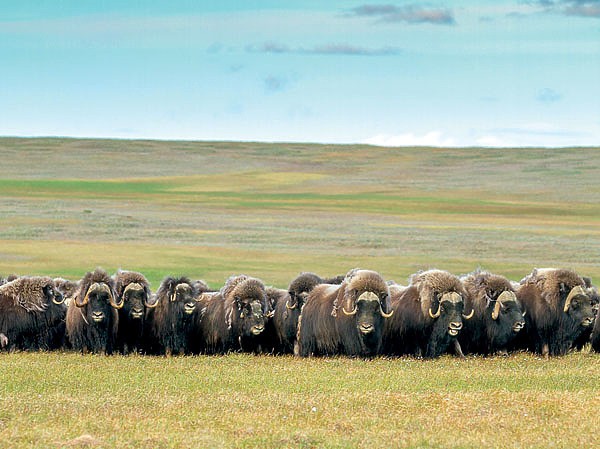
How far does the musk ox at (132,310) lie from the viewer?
17453 millimetres

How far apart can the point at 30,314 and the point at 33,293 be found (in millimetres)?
365

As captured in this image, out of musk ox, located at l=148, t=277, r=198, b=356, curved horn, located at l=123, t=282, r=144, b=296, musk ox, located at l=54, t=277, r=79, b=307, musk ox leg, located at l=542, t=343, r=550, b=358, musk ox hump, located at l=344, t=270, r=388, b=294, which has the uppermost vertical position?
musk ox hump, located at l=344, t=270, r=388, b=294

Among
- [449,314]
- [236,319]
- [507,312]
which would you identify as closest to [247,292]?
[236,319]

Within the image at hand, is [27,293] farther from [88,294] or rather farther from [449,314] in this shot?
[449,314]

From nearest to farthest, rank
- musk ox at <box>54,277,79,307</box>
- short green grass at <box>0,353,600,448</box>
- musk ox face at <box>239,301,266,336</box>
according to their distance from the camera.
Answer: short green grass at <box>0,353,600,448</box> → musk ox face at <box>239,301,266,336</box> → musk ox at <box>54,277,79,307</box>

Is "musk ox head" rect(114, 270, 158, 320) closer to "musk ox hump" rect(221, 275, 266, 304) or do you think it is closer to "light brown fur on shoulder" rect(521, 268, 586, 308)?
"musk ox hump" rect(221, 275, 266, 304)

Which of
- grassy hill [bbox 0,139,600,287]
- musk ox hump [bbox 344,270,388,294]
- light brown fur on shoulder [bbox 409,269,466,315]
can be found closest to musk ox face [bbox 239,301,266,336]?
musk ox hump [bbox 344,270,388,294]

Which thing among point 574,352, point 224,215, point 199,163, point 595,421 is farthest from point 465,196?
point 595,421

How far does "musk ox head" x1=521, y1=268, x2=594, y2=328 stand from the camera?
17422 mm

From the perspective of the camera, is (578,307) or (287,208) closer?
(578,307)

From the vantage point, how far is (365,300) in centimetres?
1623

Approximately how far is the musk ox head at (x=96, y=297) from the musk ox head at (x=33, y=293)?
476 mm

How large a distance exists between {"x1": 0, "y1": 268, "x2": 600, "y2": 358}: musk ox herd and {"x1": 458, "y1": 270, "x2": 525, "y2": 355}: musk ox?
2 cm

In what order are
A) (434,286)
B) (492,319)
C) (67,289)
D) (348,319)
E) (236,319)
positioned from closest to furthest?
(348,319) → (434,286) → (236,319) → (492,319) → (67,289)
